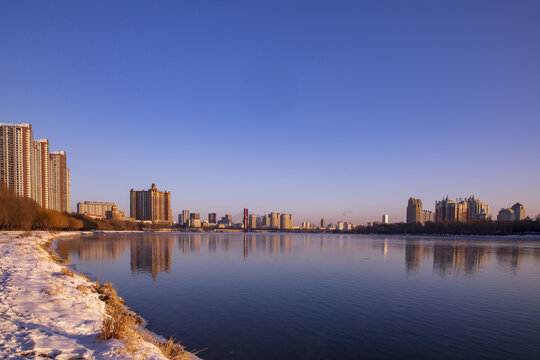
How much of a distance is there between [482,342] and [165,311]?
14.4 meters

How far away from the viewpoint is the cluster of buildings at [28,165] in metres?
99.7

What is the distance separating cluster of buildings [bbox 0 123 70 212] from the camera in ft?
327

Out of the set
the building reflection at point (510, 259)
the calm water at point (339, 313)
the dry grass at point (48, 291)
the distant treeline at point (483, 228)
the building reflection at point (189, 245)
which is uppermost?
the dry grass at point (48, 291)

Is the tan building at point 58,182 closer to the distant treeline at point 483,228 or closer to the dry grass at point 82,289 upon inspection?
the dry grass at point 82,289

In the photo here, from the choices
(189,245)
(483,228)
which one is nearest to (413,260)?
(189,245)

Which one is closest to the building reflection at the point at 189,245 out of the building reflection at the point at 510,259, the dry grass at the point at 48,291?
the dry grass at the point at 48,291

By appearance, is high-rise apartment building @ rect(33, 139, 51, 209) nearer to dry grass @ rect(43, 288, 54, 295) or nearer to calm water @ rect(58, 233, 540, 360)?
calm water @ rect(58, 233, 540, 360)

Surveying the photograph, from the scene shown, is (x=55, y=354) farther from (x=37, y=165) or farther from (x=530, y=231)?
(x=530, y=231)

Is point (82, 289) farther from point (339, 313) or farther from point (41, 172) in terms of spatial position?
point (41, 172)

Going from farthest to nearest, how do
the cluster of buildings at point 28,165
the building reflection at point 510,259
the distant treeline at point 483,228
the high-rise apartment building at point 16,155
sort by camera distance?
the distant treeline at point 483,228 → the cluster of buildings at point 28,165 → the high-rise apartment building at point 16,155 → the building reflection at point 510,259

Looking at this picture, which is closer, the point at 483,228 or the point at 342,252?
the point at 342,252

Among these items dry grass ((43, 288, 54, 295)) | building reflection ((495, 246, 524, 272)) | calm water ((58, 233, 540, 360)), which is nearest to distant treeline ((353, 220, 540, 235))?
building reflection ((495, 246, 524, 272))

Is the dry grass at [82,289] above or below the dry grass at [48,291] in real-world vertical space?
below

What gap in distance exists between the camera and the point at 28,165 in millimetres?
108375
